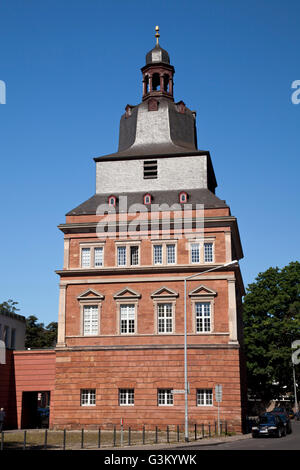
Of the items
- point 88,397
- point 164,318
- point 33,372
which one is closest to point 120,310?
point 164,318

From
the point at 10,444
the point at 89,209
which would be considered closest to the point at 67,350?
the point at 89,209

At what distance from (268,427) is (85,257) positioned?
1994cm

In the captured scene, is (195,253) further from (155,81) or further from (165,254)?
(155,81)

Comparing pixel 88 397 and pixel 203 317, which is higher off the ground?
pixel 203 317

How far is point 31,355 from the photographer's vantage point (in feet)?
161

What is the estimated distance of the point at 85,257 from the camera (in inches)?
1928

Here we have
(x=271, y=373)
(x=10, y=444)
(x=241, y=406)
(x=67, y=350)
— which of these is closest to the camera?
(x=10, y=444)

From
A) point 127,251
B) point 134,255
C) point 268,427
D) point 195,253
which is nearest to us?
point 268,427

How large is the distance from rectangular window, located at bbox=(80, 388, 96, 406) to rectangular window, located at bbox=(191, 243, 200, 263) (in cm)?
1279

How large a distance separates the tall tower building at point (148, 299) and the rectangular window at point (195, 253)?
8cm

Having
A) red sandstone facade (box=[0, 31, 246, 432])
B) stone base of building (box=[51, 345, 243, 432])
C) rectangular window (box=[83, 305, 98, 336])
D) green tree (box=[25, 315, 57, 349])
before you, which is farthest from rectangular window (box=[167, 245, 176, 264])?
green tree (box=[25, 315, 57, 349])

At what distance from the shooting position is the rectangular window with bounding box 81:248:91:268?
4881 cm
